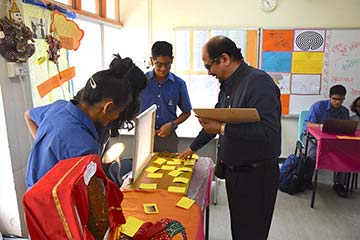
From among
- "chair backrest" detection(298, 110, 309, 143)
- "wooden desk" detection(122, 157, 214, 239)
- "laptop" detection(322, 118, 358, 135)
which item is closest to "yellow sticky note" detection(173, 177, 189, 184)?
"wooden desk" detection(122, 157, 214, 239)

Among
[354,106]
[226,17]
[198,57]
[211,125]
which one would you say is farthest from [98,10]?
[354,106]

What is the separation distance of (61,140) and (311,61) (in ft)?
12.3

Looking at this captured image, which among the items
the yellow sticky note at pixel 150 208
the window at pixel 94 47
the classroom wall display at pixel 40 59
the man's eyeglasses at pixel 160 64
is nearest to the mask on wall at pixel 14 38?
the classroom wall display at pixel 40 59

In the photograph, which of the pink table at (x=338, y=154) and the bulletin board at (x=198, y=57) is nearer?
the pink table at (x=338, y=154)

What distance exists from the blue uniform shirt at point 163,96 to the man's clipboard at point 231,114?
101cm

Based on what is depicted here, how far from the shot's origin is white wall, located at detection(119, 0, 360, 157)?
400 cm

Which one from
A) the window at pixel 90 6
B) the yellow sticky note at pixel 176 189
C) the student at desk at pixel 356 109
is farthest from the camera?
the student at desk at pixel 356 109

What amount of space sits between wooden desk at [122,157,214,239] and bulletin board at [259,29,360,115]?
2.73m

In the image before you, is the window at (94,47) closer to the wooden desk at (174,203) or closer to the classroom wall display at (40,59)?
the classroom wall display at (40,59)

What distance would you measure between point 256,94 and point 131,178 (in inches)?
30.8

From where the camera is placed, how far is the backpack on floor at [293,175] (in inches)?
137

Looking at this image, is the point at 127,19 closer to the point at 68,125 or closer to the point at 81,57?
the point at 81,57

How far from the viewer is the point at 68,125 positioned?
1086mm

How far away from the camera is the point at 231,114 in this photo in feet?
5.21
